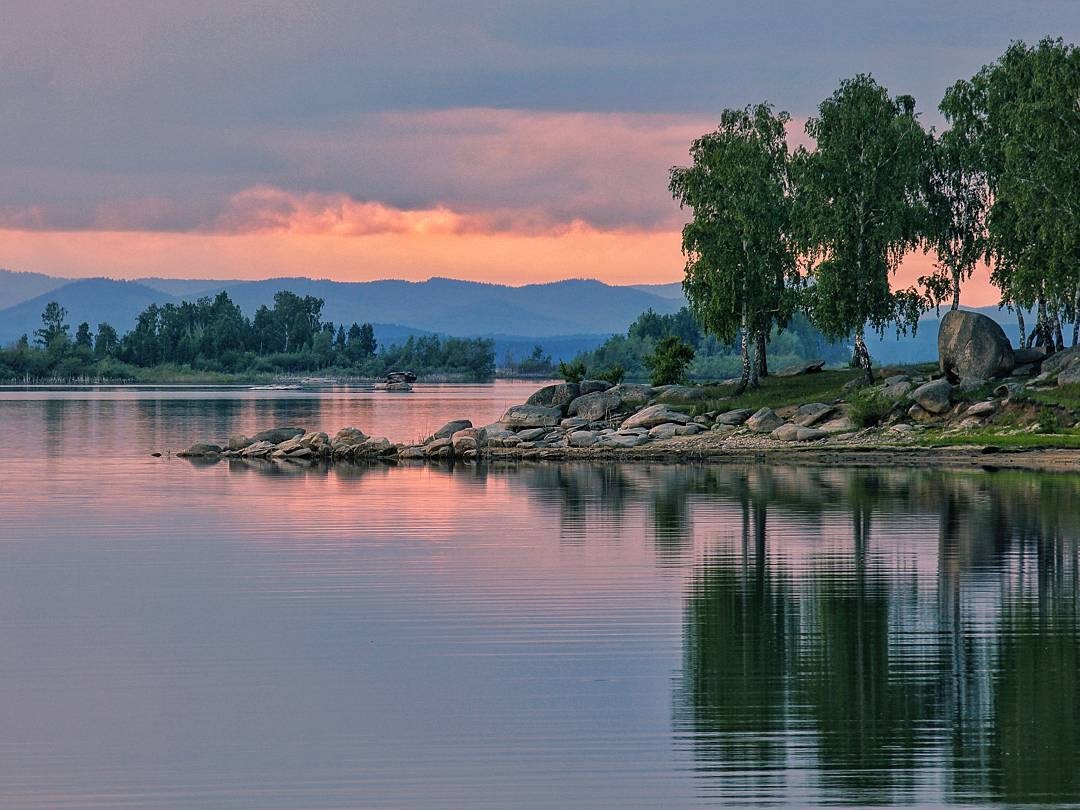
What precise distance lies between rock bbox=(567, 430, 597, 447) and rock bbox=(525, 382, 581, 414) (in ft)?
29.7

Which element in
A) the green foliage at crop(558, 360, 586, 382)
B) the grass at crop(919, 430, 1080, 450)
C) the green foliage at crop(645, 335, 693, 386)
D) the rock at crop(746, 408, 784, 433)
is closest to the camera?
the grass at crop(919, 430, 1080, 450)

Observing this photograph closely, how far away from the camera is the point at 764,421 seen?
65.6m

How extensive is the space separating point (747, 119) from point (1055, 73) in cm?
1854

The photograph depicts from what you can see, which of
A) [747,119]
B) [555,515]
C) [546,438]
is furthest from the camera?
[747,119]

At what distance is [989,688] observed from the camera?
18062 millimetres

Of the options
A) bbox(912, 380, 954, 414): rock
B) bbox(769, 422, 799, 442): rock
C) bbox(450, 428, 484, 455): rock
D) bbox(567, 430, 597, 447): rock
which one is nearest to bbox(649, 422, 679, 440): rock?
bbox(567, 430, 597, 447): rock

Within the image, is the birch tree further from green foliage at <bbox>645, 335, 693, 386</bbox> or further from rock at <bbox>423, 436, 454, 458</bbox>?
rock at <bbox>423, 436, 454, 458</bbox>

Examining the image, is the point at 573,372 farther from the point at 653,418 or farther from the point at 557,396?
the point at 653,418

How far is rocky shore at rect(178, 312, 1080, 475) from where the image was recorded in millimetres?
59156

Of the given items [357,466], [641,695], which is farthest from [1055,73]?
[641,695]

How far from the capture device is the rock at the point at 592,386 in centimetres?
7872

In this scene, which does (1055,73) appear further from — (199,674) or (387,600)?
(199,674)

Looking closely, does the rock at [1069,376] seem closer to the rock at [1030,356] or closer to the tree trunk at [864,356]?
the rock at [1030,356]

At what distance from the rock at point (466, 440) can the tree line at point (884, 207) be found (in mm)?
16241
